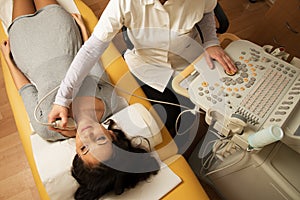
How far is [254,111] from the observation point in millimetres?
915

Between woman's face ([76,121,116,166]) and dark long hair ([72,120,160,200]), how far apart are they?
20mm

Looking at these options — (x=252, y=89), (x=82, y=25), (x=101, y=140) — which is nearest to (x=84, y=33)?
(x=82, y=25)

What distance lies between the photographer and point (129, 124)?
1176 mm

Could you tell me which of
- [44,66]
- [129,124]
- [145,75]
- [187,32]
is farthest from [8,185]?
[187,32]

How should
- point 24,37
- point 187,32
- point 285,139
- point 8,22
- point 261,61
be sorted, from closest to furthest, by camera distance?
point 285,139
point 261,61
point 187,32
point 24,37
point 8,22

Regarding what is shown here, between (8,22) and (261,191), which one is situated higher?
(8,22)

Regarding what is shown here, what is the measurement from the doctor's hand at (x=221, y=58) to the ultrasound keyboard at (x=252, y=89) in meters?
0.02

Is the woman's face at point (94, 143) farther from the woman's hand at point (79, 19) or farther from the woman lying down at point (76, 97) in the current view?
the woman's hand at point (79, 19)

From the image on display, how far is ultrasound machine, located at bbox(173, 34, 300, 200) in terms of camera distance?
0.90 metres

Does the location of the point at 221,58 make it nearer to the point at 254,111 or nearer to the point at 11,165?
the point at 254,111

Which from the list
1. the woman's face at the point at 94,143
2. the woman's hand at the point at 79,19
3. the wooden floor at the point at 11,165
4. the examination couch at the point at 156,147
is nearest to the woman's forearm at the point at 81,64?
the woman's face at the point at 94,143

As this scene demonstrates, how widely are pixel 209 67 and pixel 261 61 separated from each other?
0.18m

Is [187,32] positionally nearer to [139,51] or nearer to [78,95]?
[139,51]

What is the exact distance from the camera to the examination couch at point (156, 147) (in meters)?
1.15
